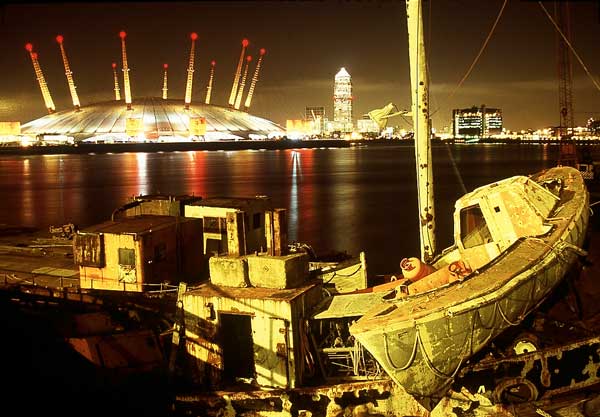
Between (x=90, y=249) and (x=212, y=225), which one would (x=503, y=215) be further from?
(x=90, y=249)

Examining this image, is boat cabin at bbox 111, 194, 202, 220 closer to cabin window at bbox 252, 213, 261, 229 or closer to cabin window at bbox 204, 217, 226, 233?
cabin window at bbox 204, 217, 226, 233

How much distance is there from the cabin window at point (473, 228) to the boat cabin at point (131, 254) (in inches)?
311

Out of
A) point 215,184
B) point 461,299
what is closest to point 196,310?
point 461,299

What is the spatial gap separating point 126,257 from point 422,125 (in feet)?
28.1

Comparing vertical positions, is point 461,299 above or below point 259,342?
above

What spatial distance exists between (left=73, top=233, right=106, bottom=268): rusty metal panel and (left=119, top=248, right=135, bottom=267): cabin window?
1.98 feet

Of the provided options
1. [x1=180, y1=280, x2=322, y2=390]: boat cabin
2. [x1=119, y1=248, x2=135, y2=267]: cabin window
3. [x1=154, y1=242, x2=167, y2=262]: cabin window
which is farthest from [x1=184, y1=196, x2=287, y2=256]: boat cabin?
[x1=180, y1=280, x2=322, y2=390]: boat cabin

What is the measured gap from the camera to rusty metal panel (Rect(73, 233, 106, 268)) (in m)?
15.7

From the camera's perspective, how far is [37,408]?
12.2 m

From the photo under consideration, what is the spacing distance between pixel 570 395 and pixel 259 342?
652 centimetres

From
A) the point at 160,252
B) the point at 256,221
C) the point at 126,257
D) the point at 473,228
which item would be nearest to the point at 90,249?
the point at 126,257

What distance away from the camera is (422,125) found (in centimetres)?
1426

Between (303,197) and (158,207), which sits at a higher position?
(158,207)

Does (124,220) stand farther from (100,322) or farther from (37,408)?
(37,408)
